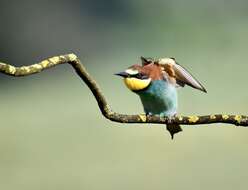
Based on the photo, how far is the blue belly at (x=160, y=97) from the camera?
0.89 meters

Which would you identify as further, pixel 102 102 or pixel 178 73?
pixel 178 73

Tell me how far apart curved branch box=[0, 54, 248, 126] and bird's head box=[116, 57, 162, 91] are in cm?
5

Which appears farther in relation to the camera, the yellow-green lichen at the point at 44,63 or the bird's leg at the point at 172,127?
the bird's leg at the point at 172,127

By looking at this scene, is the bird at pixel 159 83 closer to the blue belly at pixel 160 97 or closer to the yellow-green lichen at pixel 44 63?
the blue belly at pixel 160 97

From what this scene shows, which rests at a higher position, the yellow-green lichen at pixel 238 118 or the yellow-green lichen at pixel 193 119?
the yellow-green lichen at pixel 238 118

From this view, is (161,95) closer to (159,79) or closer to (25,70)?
(159,79)

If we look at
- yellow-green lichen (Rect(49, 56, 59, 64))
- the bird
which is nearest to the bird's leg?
the bird

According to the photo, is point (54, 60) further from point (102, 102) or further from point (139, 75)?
point (139, 75)

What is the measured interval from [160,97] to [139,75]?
63 millimetres

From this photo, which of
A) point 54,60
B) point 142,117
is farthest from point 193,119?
point 54,60

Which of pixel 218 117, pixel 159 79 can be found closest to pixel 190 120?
pixel 218 117

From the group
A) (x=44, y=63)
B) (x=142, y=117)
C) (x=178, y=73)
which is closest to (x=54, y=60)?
(x=44, y=63)

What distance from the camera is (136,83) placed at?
0.86 meters

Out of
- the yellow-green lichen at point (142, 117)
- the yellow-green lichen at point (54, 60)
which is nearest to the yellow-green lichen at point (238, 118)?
the yellow-green lichen at point (142, 117)
